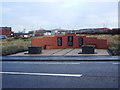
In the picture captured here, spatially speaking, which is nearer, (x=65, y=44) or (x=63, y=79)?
(x=63, y=79)

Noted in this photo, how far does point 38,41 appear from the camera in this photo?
18.8 meters

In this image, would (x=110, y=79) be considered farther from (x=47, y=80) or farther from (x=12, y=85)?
(x=12, y=85)

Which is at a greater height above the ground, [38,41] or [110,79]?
[38,41]

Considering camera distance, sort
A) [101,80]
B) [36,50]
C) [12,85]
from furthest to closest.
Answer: [36,50] → [101,80] → [12,85]

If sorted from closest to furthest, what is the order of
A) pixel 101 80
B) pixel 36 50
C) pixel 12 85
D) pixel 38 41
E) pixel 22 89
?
pixel 22 89
pixel 12 85
pixel 101 80
pixel 36 50
pixel 38 41

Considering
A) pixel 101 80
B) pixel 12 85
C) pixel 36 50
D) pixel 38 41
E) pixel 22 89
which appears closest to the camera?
pixel 22 89

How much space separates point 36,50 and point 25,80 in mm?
8469

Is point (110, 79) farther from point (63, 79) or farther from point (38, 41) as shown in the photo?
point (38, 41)

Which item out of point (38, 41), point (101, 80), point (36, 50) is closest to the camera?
point (101, 80)

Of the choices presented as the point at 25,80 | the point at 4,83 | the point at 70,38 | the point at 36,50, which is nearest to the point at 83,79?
the point at 25,80

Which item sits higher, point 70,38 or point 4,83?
point 70,38

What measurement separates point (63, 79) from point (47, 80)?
61 cm

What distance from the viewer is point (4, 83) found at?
20.5 ft

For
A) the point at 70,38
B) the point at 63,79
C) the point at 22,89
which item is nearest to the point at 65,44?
the point at 70,38
